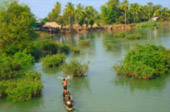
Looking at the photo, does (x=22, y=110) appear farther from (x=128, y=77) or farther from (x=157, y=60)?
(x=157, y=60)

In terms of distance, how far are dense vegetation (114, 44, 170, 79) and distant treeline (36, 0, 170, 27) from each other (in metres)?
57.7

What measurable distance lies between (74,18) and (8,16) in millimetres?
54809

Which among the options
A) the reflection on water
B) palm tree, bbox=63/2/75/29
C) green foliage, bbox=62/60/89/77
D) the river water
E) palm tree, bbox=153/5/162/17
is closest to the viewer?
the river water

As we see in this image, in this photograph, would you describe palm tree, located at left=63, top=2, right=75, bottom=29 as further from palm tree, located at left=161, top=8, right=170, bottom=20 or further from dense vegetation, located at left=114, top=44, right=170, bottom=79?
dense vegetation, located at left=114, top=44, right=170, bottom=79

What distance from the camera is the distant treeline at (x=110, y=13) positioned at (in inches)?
2940

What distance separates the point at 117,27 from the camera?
254 ft

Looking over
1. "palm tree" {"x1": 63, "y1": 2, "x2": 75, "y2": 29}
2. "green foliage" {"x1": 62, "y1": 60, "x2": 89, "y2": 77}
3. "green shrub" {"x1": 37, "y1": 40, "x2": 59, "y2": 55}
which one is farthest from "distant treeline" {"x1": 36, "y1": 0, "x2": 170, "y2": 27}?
"green foliage" {"x1": 62, "y1": 60, "x2": 89, "y2": 77}

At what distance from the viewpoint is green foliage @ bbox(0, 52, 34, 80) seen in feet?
53.2

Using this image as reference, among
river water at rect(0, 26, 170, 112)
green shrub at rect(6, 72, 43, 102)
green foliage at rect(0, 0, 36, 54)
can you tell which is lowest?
river water at rect(0, 26, 170, 112)

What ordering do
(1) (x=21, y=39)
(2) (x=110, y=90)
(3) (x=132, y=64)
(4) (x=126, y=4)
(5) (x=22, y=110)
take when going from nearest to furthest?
1. (5) (x=22, y=110)
2. (2) (x=110, y=90)
3. (3) (x=132, y=64)
4. (1) (x=21, y=39)
5. (4) (x=126, y=4)

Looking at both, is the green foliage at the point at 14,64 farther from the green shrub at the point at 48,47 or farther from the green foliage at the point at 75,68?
the green shrub at the point at 48,47

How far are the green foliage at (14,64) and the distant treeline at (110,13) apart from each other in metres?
50.5

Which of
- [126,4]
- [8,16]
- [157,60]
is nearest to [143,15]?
[126,4]

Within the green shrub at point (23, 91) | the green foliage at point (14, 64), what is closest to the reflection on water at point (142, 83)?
the green shrub at point (23, 91)
